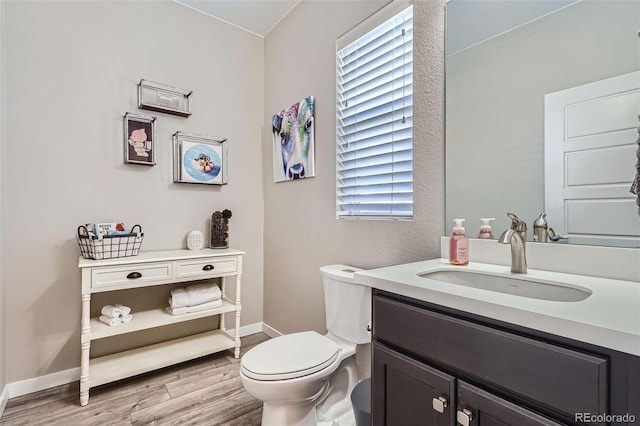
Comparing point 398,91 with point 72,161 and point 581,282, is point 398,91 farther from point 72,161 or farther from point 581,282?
point 72,161

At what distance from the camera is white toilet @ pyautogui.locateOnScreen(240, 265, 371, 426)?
1.30 m

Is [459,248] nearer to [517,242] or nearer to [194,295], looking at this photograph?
[517,242]

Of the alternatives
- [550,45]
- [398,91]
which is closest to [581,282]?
[550,45]

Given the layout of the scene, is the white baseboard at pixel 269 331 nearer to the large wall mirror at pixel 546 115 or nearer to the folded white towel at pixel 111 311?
the folded white towel at pixel 111 311

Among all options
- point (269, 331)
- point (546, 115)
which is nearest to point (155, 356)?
point (269, 331)

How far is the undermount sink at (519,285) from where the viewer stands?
0.92 m

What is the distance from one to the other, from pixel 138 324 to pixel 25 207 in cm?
98

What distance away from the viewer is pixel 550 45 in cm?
110

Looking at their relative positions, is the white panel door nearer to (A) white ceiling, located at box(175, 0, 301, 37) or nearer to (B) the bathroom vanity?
(B) the bathroom vanity

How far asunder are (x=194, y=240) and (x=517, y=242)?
209 centimetres

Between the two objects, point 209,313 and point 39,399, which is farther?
point 209,313

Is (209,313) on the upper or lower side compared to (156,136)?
lower

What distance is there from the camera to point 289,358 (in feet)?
4.55

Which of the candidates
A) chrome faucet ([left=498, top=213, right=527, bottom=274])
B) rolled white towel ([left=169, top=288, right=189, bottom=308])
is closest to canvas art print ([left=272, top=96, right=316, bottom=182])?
rolled white towel ([left=169, top=288, right=189, bottom=308])
